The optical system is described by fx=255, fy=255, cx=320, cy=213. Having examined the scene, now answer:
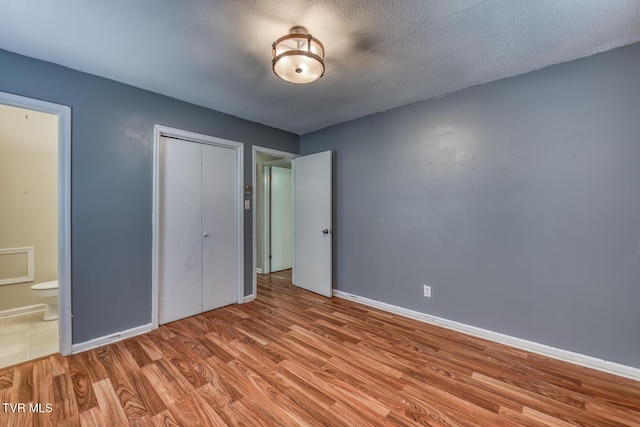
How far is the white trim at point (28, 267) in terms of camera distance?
2816 mm

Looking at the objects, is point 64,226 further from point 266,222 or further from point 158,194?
point 266,222

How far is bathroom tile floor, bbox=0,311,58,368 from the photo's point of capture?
2.08m

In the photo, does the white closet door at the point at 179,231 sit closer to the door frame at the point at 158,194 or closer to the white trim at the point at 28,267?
the door frame at the point at 158,194

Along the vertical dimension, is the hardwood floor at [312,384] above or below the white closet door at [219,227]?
below

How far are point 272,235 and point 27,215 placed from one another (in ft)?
10.2

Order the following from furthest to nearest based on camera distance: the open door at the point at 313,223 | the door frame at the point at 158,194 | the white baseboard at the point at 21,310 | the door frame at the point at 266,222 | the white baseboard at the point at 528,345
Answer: the door frame at the point at 266,222, the open door at the point at 313,223, the white baseboard at the point at 21,310, the door frame at the point at 158,194, the white baseboard at the point at 528,345

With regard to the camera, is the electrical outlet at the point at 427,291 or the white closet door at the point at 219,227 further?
the white closet door at the point at 219,227

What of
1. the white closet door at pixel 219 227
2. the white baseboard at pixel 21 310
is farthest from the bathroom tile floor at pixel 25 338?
the white closet door at pixel 219 227

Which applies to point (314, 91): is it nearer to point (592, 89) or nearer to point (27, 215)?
point (592, 89)

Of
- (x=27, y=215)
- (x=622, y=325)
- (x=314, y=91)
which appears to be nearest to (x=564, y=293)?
(x=622, y=325)

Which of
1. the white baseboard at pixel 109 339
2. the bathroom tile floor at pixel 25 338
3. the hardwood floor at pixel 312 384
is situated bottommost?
the hardwood floor at pixel 312 384

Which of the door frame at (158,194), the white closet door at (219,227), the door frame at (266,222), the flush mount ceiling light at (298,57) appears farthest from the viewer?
the door frame at (266,222)

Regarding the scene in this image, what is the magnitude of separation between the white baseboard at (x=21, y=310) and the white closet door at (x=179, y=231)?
5.64 feet

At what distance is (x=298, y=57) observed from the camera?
5.41 ft
